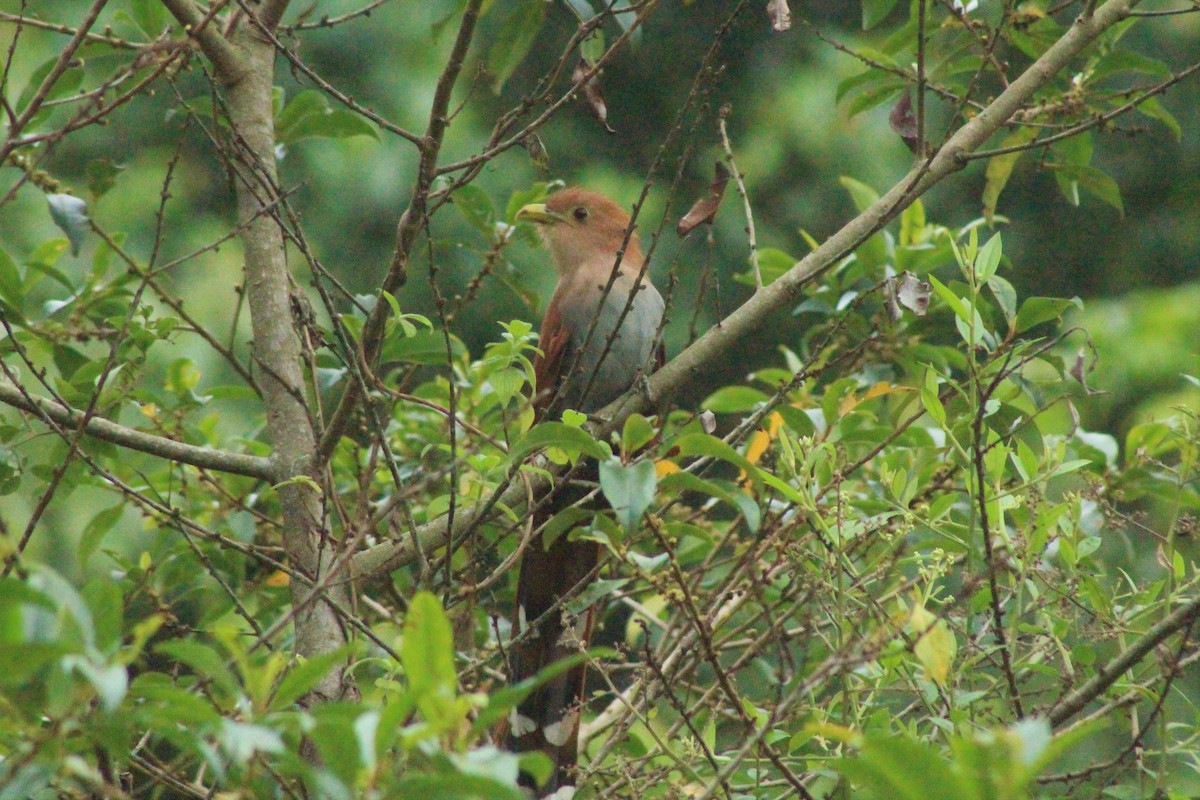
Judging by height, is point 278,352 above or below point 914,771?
above

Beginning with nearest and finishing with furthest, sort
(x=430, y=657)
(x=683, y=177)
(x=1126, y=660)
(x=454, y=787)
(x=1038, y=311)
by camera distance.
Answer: (x=454, y=787) < (x=430, y=657) < (x=1126, y=660) < (x=1038, y=311) < (x=683, y=177)

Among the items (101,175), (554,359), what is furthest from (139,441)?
(554,359)

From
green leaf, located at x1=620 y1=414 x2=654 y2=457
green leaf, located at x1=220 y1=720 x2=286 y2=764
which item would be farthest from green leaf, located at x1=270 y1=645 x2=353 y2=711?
green leaf, located at x1=620 y1=414 x2=654 y2=457

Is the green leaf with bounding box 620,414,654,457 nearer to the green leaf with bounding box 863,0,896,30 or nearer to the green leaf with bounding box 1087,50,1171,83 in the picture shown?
the green leaf with bounding box 863,0,896,30

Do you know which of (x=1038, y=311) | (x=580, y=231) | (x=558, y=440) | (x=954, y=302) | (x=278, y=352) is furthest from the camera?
(x=580, y=231)

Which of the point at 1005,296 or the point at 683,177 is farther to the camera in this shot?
the point at 683,177

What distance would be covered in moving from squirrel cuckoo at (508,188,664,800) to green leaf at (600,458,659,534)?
0.34 meters

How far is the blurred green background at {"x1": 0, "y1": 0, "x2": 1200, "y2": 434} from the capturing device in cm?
669

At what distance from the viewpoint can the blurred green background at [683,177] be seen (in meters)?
6.69

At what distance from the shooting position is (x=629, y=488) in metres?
1.77

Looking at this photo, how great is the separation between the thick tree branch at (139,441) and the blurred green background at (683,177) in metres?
3.92

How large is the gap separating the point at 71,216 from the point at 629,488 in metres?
1.41

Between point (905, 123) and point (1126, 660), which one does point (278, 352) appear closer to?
point (905, 123)

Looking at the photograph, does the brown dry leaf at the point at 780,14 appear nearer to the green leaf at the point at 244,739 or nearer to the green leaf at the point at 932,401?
the green leaf at the point at 932,401
